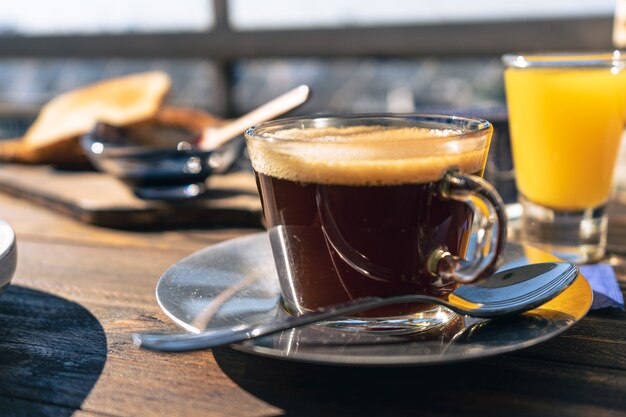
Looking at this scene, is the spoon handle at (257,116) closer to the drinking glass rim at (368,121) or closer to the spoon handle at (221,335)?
the drinking glass rim at (368,121)

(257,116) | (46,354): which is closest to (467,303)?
(46,354)

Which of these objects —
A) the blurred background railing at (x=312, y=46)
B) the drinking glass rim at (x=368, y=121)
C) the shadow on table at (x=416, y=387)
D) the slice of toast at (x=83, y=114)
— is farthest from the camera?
the blurred background railing at (x=312, y=46)

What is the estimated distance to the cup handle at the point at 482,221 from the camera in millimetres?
542

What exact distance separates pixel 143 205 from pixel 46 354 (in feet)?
1.69

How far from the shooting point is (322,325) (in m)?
0.56

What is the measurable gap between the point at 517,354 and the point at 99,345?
35 cm

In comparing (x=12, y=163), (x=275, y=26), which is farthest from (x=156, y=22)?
(x=12, y=163)

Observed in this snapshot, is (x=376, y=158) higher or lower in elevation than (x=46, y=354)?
higher

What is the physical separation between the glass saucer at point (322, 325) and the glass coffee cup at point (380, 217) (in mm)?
32

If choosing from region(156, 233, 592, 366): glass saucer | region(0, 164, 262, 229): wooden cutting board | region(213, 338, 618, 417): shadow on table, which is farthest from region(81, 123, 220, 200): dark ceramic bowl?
region(213, 338, 618, 417): shadow on table

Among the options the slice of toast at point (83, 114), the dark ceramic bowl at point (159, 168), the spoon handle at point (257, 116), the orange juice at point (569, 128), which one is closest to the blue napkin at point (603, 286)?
the orange juice at point (569, 128)

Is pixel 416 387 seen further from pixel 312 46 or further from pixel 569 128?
pixel 312 46

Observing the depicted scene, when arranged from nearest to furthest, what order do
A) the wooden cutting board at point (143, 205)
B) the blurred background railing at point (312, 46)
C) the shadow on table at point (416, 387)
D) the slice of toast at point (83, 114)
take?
the shadow on table at point (416, 387) → the wooden cutting board at point (143, 205) → the slice of toast at point (83, 114) → the blurred background railing at point (312, 46)

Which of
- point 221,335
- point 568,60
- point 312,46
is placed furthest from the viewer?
point 312,46
